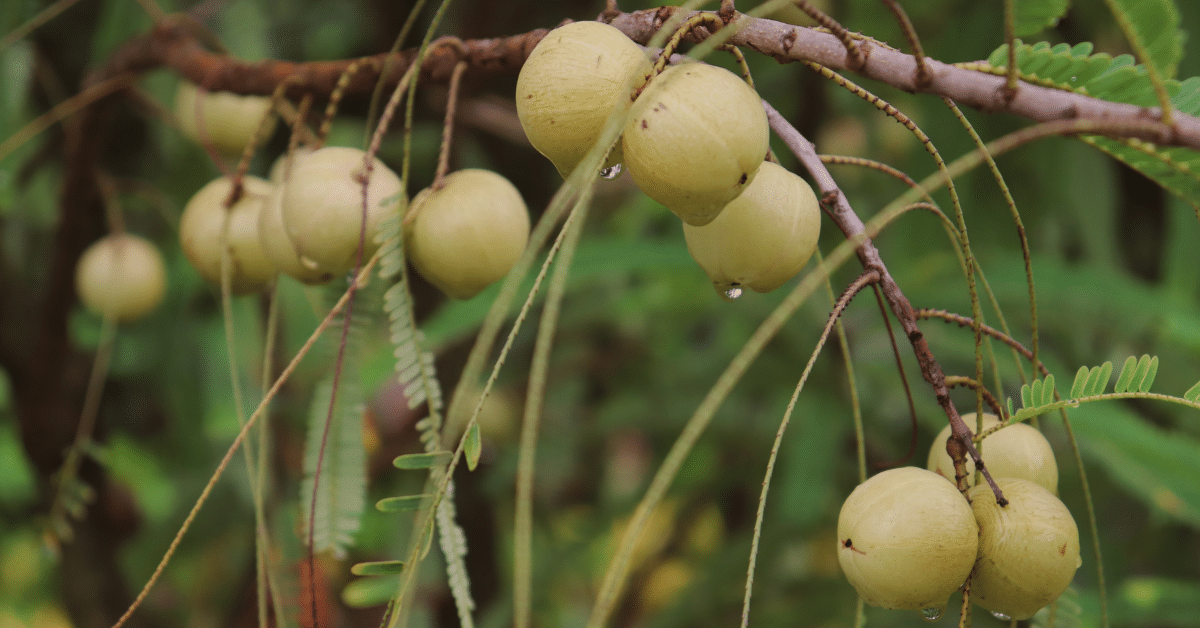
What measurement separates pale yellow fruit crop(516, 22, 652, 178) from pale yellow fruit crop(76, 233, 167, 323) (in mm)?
722

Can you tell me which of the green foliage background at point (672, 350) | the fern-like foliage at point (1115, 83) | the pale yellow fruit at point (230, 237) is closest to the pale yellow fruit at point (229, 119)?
the green foliage background at point (672, 350)

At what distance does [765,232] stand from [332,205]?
225mm

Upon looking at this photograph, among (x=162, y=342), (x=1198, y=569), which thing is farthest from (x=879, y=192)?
(x=162, y=342)

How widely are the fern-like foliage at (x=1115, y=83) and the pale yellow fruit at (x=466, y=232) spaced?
9.5 inches

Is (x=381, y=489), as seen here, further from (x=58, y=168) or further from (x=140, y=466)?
(x=58, y=168)

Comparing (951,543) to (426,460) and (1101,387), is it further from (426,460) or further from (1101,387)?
(426,460)

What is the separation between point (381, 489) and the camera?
1402 millimetres

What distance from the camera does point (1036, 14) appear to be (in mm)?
450

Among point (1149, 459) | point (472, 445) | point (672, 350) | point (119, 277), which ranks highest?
point (472, 445)

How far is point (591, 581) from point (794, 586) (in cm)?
75

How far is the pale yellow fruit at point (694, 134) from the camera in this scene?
0.31 m

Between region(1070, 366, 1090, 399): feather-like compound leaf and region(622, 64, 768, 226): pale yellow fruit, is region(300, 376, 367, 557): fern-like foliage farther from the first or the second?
region(1070, 366, 1090, 399): feather-like compound leaf

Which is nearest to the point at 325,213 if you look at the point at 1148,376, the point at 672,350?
the point at 1148,376

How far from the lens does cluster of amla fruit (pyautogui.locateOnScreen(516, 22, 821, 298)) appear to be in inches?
12.1
